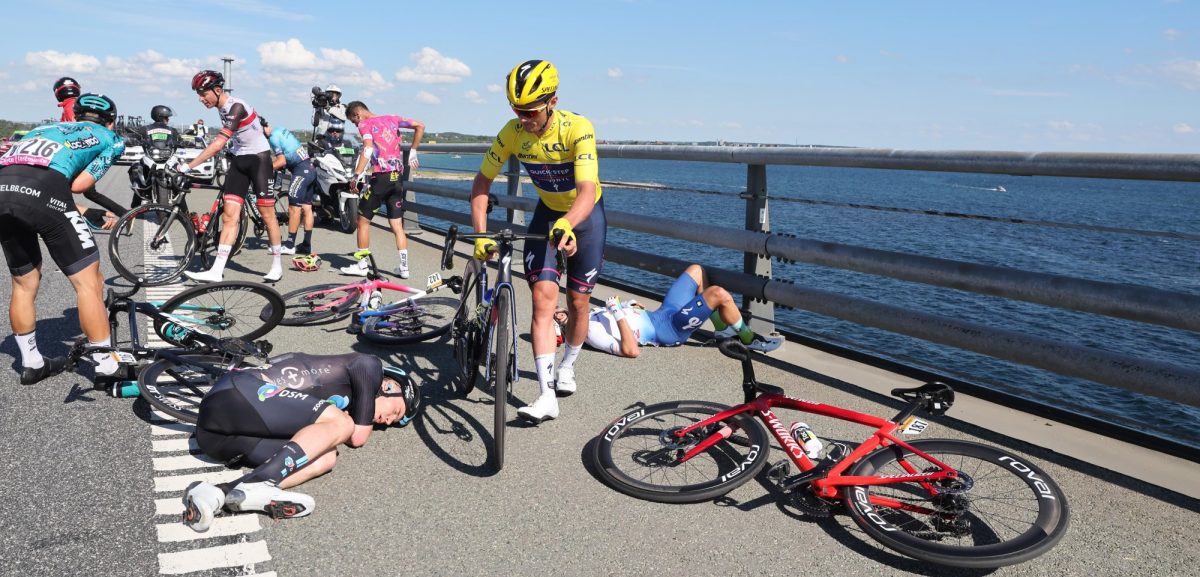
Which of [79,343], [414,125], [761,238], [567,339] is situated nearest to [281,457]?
[567,339]

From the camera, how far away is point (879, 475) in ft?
11.9

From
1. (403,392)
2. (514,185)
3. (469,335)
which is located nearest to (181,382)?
(403,392)

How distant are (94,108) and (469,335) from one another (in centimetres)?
330

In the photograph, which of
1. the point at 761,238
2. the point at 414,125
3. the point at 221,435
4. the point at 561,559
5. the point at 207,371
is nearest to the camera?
the point at 561,559

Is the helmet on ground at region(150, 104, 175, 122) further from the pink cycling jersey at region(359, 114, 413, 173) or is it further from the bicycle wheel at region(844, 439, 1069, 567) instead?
the bicycle wheel at region(844, 439, 1069, 567)

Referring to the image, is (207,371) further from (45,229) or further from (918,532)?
(918,532)

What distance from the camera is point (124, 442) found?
4.16 meters

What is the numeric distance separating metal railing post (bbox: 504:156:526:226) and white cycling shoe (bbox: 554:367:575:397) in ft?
17.0

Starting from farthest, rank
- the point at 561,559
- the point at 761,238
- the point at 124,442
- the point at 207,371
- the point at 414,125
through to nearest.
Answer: the point at 414,125 → the point at 761,238 → the point at 207,371 → the point at 124,442 → the point at 561,559

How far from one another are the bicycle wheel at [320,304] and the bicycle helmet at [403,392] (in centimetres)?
249

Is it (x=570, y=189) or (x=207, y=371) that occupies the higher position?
(x=570, y=189)

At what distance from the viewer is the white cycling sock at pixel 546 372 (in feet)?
15.6

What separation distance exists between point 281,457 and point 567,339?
213 centimetres

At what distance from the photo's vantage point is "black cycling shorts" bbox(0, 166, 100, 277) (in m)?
5.04
